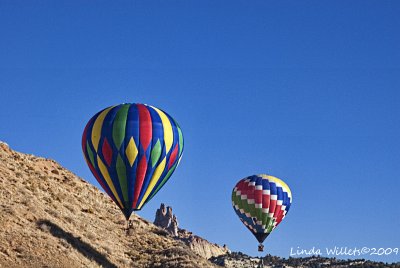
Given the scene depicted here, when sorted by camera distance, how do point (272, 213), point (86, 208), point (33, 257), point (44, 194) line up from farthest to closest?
point (272, 213)
point (86, 208)
point (44, 194)
point (33, 257)

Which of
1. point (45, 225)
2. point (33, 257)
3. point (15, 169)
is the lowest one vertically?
point (33, 257)

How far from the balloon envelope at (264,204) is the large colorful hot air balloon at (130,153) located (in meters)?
24.6

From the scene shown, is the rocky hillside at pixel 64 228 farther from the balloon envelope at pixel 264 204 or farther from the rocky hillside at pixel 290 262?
the rocky hillside at pixel 290 262

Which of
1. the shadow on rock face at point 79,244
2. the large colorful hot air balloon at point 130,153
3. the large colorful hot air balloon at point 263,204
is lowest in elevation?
the shadow on rock face at point 79,244

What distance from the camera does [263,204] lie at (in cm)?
7750

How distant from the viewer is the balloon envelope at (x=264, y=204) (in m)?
77.6

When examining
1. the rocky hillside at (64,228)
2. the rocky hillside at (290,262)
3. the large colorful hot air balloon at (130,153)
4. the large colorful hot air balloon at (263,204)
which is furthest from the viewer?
the rocky hillside at (290,262)

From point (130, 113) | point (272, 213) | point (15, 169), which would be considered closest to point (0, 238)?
point (130, 113)

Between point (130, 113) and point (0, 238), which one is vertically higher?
point (130, 113)

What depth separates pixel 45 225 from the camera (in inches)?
2034

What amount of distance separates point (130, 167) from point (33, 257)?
12.1m

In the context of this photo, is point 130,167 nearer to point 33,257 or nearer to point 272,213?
point 33,257

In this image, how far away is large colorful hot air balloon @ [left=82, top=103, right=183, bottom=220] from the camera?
53.7 m

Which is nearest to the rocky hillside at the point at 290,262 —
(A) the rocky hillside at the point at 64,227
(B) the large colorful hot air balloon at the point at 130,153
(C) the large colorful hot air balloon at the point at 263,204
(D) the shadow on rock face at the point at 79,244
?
(C) the large colorful hot air balloon at the point at 263,204
